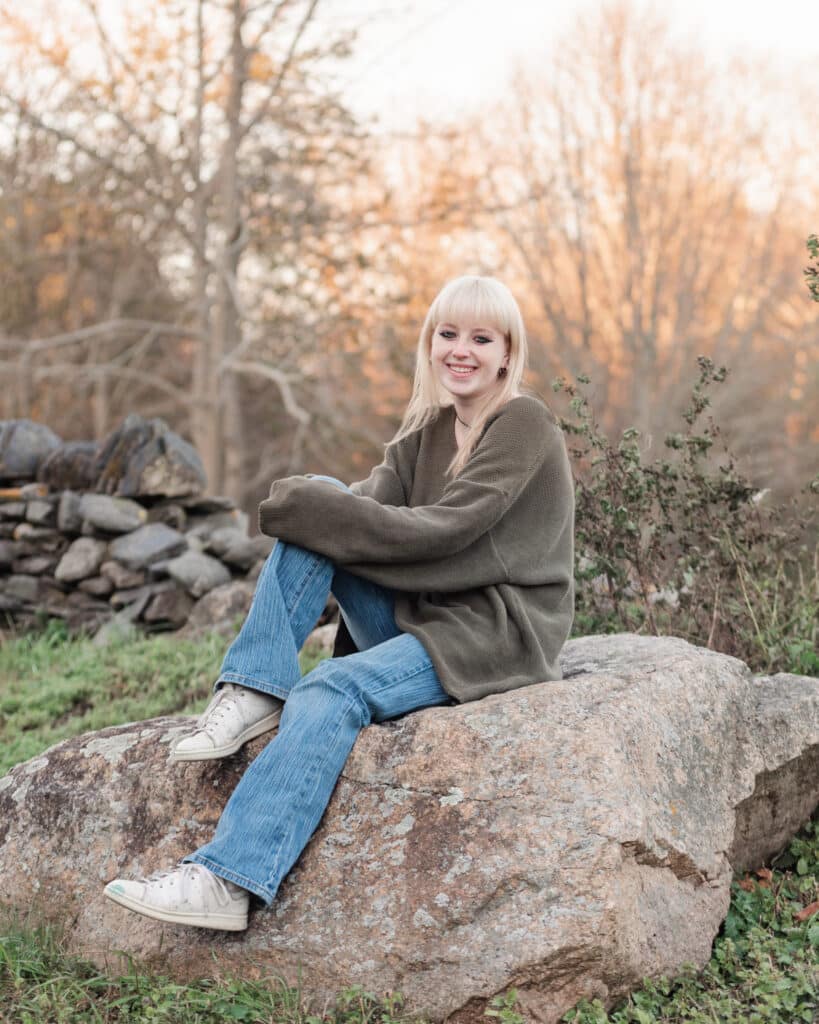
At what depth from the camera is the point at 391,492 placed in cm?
341

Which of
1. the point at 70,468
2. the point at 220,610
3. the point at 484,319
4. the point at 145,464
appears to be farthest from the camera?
the point at 70,468

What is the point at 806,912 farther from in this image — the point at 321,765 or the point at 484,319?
the point at 484,319

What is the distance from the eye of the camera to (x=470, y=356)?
3.23 m

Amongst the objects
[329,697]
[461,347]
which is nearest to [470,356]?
[461,347]

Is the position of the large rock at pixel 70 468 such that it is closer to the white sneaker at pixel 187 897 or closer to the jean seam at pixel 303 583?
the jean seam at pixel 303 583

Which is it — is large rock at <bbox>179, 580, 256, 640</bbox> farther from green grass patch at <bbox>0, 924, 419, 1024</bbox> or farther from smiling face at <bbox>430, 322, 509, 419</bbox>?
green grass patch at <bbox>0, 924, 419, 1024</bbox>

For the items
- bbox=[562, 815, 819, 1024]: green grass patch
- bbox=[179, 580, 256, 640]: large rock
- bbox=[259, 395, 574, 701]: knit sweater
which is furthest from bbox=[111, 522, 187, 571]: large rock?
bbox=[562, 815, 819, 1024]: green grass patch

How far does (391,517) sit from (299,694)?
1.77ft

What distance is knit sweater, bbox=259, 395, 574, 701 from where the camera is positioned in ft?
9.54

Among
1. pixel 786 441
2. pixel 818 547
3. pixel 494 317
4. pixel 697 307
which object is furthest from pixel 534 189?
pixel 494 317

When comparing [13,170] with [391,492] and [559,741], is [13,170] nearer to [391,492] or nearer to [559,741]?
[391,492]

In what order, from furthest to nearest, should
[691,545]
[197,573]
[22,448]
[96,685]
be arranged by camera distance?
[22,448] < [197,573] < [96,685] < [691,545]

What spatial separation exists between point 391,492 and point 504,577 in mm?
536

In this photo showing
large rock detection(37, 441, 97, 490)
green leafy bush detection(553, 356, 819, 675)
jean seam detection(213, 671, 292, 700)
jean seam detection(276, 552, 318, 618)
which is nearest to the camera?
jean seam detection(213, 671, 292, 700)
